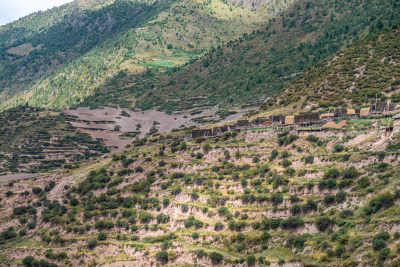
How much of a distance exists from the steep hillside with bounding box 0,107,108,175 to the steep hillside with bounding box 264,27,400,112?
67716 mm

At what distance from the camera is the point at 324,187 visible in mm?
70750

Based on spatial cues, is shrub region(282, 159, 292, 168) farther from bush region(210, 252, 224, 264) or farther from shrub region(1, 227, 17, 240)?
shrub region(1, 227, 17, 240)

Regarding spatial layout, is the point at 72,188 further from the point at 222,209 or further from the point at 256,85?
the point at 256,85

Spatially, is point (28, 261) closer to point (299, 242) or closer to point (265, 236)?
point (265, 236)

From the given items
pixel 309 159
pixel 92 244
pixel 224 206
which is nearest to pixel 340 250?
pixel 309 159

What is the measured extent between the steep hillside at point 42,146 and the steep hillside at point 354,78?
67.7 metres

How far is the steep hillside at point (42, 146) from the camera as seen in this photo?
153750 mm

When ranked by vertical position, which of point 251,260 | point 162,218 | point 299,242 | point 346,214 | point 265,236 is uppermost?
point 346,214

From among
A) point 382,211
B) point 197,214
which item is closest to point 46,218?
point 197,214

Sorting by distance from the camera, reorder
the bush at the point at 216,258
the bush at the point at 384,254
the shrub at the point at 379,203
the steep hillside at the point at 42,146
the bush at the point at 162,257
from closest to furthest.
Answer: the bush at the point at 384,254, the shrub at the point at 379,203, the bush at the point at 216,258, the bush at the point at 162,257, the steep hillside at the point at 42,146

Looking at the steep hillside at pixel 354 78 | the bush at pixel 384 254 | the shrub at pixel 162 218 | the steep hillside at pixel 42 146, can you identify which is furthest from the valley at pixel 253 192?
the steep hillside at pixel 42 146

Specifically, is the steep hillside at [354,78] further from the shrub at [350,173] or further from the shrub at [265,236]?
the shrub at [265,236]

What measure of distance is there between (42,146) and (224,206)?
106853mm

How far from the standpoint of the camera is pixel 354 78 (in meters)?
123
